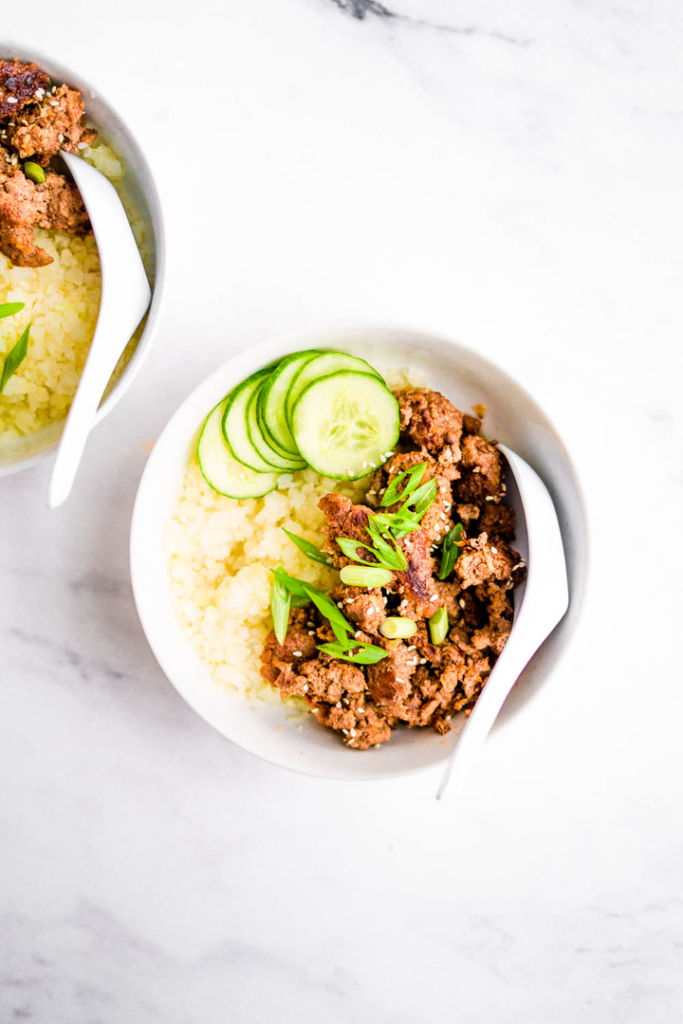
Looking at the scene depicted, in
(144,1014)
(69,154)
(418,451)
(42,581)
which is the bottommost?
(144,1014)

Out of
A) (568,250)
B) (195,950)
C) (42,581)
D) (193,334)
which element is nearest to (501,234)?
(568,250)

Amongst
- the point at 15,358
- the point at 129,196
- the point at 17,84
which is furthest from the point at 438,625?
the point at 17,84

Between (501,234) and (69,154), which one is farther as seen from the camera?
(501,234)

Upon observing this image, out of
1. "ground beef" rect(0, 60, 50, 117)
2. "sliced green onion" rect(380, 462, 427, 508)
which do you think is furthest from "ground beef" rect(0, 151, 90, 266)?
"sliced green onion" rect(380, 462, 427, 508)

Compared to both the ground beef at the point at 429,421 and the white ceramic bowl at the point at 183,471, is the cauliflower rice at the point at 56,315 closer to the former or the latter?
the white ceramic bowl at the point at 183,471

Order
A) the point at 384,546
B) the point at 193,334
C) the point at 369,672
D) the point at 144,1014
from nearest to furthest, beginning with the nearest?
the point at 384,546
the point at 369,672
the point at 193,334
the point at 144,1014

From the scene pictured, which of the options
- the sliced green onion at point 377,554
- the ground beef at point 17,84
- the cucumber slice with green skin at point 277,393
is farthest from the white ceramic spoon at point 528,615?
the ground beef at point 17,84

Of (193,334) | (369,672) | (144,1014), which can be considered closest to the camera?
(369,672)

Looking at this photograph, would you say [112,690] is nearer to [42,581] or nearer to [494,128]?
[42,581]
